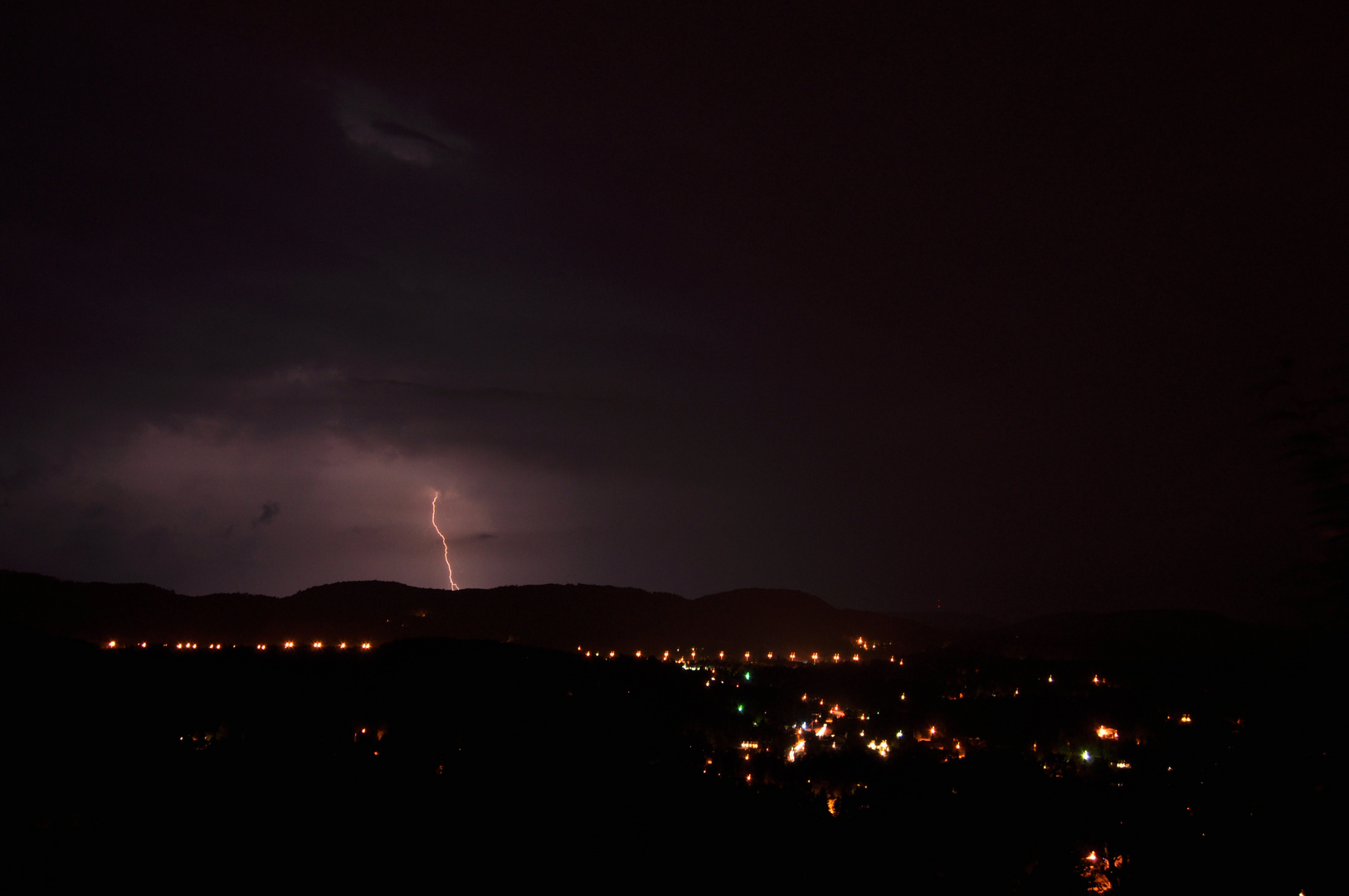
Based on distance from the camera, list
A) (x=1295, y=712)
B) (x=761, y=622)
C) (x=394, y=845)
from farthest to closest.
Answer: (x=761, y=622) → (x=394, y=845) → (x=1295, y=712)

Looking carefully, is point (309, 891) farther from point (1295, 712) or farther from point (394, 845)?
point (1295, 712)

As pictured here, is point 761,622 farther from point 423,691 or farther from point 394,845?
point 394,845

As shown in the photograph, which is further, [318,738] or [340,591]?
[340,591]

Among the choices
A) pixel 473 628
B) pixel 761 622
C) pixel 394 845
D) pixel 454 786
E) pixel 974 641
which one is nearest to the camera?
pixel 394 845

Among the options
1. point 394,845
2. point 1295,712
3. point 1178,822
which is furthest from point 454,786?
point 1295,712

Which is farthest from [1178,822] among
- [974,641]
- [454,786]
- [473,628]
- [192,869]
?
[974,641]

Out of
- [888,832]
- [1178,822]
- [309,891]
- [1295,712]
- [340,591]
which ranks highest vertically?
[340,591]

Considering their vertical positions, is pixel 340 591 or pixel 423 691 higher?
pixel 340 591
